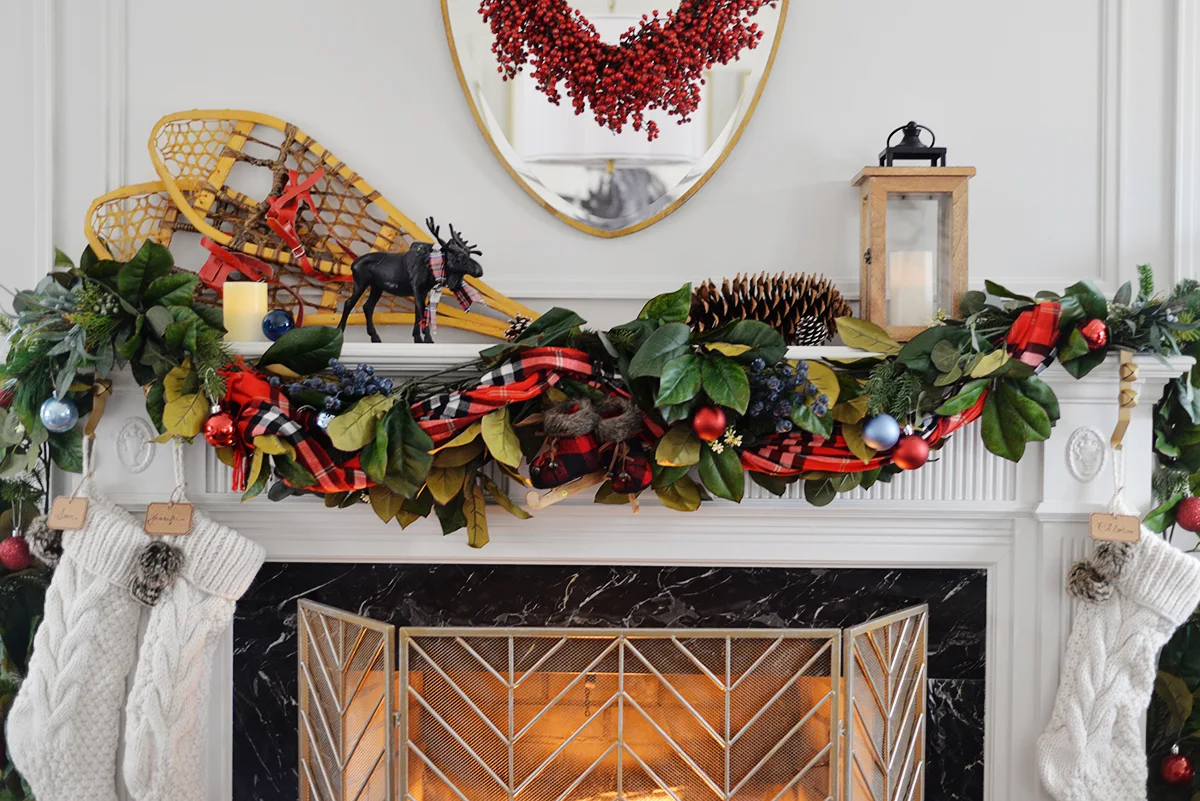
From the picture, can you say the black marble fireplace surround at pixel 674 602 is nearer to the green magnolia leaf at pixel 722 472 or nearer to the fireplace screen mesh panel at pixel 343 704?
the fireplace screen mesh panel at pixel 343 704

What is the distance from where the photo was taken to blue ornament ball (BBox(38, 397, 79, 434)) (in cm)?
119

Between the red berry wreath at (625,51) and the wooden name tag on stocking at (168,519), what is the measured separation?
0.88m

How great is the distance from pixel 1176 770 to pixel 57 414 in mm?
1784

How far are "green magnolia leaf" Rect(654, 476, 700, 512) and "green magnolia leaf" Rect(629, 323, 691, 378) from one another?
0.64 ft

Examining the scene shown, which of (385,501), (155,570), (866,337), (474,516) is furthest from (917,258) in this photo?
(155,570)

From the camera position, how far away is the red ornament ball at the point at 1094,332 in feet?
3.89

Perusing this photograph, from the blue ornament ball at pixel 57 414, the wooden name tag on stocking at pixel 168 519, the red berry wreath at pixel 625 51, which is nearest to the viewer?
the blue ornament ball at pixel 57 414

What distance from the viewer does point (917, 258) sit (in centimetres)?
131

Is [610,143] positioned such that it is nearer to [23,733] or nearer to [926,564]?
[926,564]

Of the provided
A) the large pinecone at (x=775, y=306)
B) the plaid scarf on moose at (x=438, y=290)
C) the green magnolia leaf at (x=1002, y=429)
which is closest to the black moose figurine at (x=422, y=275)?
the plaid scarf on moose at (x=438, y=290)

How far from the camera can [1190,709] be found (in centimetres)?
137

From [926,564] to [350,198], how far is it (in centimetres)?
113

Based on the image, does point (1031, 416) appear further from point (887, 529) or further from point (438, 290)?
point (438, 290)

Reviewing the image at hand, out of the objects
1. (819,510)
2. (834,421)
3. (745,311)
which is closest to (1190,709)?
(819,510)
